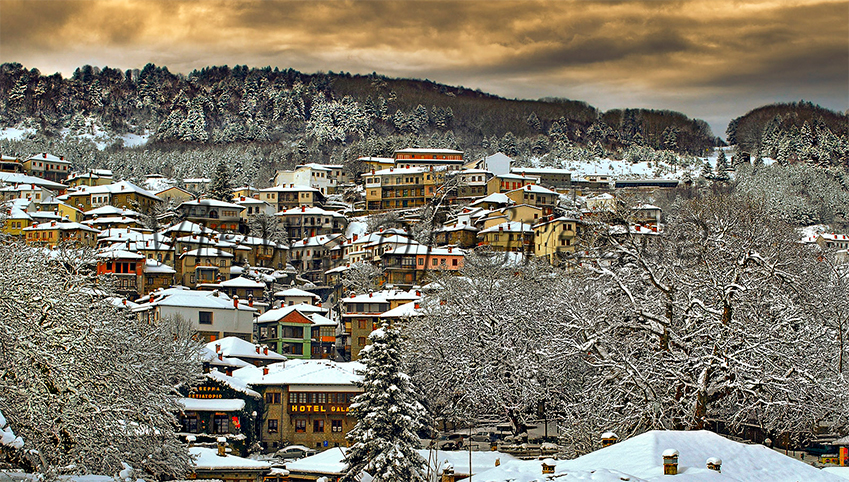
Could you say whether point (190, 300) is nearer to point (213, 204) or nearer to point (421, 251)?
point (421, 251)

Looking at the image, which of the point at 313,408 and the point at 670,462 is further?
the point at 313,408

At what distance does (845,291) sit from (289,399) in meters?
32.0

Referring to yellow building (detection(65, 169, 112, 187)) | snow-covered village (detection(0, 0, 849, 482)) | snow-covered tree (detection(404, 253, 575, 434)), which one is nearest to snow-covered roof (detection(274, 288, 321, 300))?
snow-covered village (detection(0, 0, 849, 482))

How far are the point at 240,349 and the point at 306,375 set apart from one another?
9.35 metres

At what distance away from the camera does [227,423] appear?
52.5m

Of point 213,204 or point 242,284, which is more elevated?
point 213,204

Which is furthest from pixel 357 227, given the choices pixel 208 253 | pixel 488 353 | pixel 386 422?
pixel 386 422

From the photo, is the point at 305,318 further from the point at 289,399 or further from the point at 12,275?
the point at 12,275

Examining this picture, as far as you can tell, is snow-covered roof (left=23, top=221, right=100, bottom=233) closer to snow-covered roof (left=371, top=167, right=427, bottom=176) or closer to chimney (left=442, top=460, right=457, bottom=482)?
snow-covered roof (left=371, top=167, right=427, bottom=176)

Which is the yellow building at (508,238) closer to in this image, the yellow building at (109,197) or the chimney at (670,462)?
the yellow building at (109,197)

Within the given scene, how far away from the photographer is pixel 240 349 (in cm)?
6519

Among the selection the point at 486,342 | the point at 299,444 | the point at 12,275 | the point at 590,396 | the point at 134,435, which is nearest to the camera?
the point at 12,275

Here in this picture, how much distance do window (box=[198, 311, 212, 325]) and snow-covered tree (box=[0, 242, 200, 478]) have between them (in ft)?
108

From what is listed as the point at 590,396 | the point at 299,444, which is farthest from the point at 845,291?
the point at 299,444
